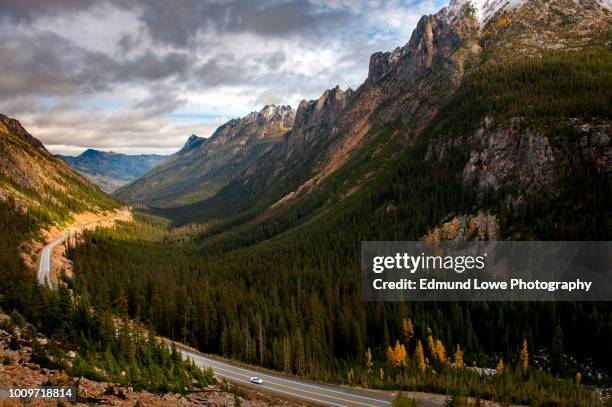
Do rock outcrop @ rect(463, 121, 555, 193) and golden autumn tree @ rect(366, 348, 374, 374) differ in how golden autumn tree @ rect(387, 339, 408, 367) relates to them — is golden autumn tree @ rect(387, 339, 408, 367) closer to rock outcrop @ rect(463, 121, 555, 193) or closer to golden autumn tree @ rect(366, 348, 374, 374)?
golden autumn tree @ rect(366, 348, 374, 374)

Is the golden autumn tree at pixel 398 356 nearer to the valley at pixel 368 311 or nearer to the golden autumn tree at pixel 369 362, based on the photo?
the valley at pixel 368 311

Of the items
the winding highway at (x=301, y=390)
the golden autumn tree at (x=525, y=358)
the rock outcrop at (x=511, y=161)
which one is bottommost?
the golden autumn tree at (x=525, y=358)

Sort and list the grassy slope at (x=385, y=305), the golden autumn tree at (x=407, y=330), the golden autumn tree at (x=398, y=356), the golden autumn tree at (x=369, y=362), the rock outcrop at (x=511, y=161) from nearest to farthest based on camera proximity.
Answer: the golden autumn tree at (x=398, y=356), the golden autumn tree at (x=369, y=362), the grassy slope at (x=385, y=305), the golden autumn tree at (x=407, y=330), the rock outcrop at (x=511, y=161)

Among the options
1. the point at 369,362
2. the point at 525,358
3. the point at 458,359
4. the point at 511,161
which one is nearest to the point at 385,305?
the point at 369,362

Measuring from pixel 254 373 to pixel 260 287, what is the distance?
74353 mm

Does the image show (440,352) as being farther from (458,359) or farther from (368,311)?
(368,311)

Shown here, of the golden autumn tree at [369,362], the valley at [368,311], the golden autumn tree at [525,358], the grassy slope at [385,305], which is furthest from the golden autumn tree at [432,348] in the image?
the golden autumn tree at [525,358]

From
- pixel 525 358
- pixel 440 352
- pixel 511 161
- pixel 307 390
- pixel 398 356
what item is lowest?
pixel 398 356

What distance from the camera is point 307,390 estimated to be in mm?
67438

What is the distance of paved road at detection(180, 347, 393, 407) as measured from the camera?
6272cm

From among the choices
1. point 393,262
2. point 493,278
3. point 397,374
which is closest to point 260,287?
point 393,262

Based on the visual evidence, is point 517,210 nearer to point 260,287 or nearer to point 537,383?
point 537,383

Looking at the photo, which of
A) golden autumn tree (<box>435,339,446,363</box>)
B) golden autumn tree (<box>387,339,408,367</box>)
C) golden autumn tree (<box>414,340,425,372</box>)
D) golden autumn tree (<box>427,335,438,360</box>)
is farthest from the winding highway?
golden autumn tree (<box>427,335,438,360</box>)

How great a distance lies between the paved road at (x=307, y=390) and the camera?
62719mm
